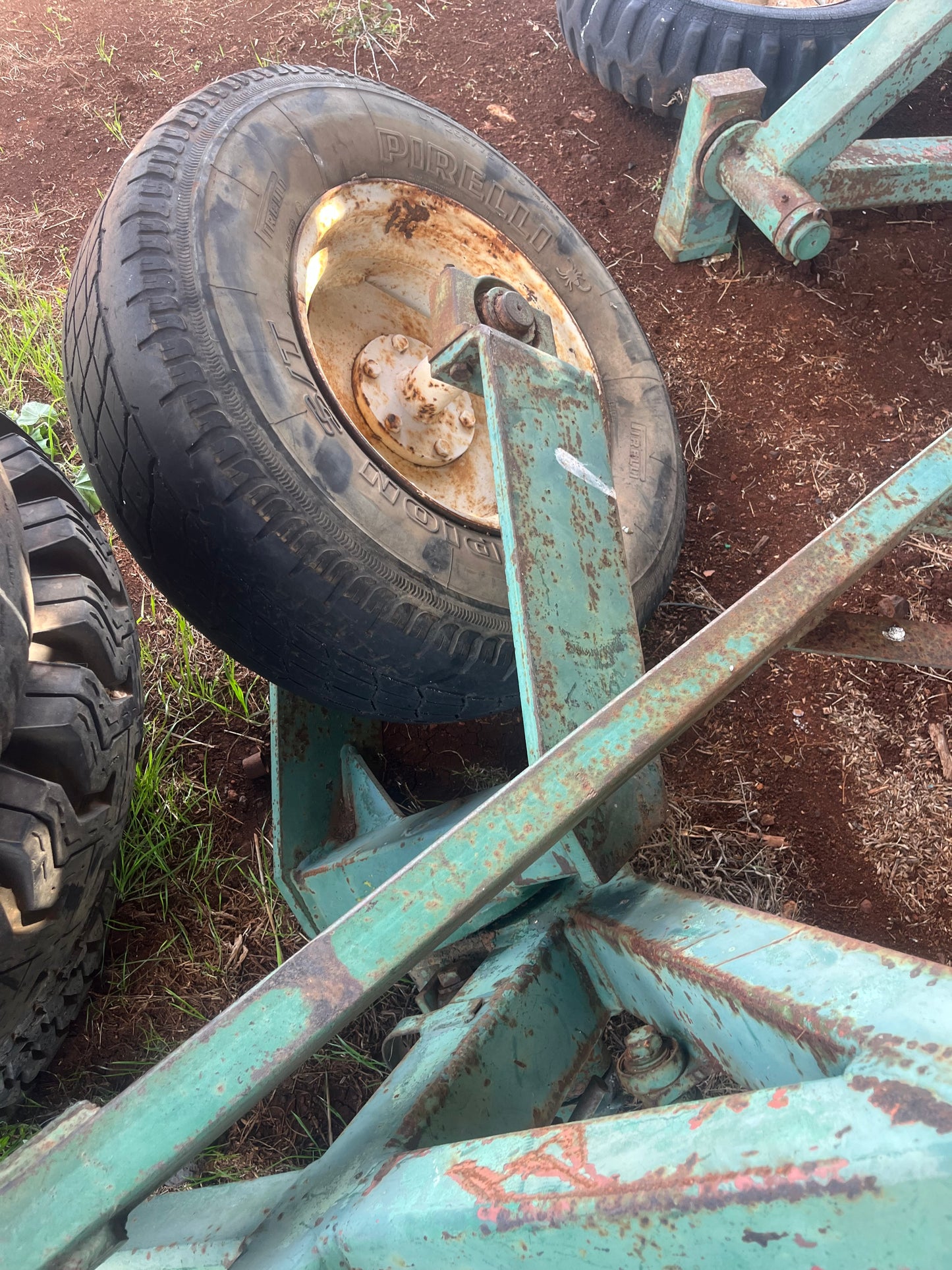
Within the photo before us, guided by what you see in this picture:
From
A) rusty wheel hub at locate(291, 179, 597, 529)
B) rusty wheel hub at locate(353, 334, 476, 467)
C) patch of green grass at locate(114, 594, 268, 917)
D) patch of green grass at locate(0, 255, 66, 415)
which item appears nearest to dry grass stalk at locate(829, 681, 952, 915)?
rusty wheel hub at locate(291, 179, 597, 529)

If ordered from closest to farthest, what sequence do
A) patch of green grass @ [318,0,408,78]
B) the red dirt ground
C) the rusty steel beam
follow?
the rusty steel beam
the red dirt ground
patch of green grass @ [318,0,408,78]

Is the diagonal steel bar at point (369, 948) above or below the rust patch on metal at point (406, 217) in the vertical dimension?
below

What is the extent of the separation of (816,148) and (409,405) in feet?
4.30

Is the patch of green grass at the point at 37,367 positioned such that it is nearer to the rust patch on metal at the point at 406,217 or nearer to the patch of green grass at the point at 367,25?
the rust patch on metal at the point at 406,217

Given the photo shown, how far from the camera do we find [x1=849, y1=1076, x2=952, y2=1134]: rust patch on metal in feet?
1.78

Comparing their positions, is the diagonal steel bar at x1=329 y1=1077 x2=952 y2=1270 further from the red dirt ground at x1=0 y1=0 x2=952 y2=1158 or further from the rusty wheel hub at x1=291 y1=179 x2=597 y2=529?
the red dirt ground at x1=0 y1=0 x2=952 y2=1158

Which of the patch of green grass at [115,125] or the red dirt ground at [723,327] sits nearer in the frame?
the red dirt ground at [723,327]

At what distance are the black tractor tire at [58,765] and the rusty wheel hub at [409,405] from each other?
0.64 metres

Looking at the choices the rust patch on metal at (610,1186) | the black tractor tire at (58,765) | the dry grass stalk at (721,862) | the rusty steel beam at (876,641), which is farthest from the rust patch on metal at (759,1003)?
the dry grass stalk at (721,862)

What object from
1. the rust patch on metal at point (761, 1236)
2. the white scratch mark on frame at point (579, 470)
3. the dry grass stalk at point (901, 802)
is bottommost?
the dry grass stalk at point (901, 802)

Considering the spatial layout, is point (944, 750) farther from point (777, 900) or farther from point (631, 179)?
point (631, 179)

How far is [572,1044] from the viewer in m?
1.14

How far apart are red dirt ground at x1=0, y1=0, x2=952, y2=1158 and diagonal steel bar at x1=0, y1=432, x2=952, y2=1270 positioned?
1.18 metres

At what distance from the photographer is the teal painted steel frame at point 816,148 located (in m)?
2.30
